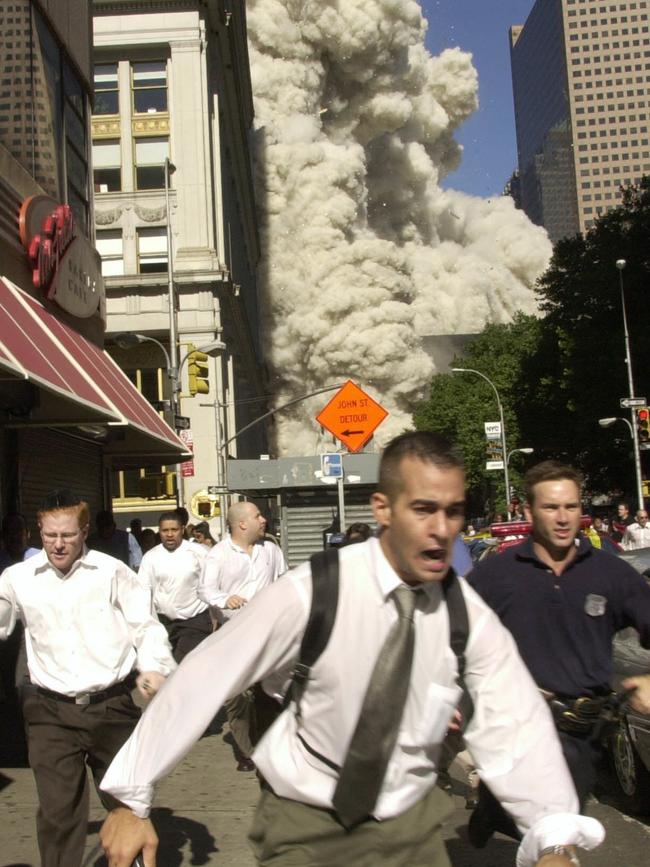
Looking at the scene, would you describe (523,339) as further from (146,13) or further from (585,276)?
(146,13)

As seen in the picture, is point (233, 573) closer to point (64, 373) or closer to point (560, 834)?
point (64, 373)

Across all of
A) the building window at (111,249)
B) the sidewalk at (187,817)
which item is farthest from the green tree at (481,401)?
the sidewalk at (187,817)

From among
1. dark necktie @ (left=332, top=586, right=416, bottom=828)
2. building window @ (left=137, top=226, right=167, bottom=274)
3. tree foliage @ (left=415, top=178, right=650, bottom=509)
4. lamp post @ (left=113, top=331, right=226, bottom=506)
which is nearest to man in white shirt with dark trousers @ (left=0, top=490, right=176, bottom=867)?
dark necktie @ (left=332, top=586, right=416, bottom=828)

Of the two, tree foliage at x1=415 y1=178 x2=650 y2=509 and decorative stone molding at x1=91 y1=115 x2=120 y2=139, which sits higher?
decorative stone molding at x1=91 y1=115 x2=120 y2=139

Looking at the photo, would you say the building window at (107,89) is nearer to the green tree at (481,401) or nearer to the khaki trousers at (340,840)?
the green tree at (481,401)

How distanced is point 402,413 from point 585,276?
2761 centimetres

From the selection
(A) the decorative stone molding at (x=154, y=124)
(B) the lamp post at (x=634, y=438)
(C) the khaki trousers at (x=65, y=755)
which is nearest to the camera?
(C) the khaki trousers at (x=65, y=755)

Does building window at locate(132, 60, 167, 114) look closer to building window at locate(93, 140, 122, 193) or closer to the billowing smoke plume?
building window at locate(93, 140, 122, 193)

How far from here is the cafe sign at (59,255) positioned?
459 inches

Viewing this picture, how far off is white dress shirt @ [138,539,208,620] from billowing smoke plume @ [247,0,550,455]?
48.7 m

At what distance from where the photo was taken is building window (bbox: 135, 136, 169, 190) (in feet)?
130

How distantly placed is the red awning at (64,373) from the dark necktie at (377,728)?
5995mm

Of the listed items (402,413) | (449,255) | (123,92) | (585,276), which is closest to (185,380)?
(123,92)

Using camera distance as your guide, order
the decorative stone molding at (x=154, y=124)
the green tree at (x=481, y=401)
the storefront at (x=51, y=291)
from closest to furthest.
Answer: the storefront at (x=51, y=291) → the decorative stone molding at (x=154, y=124) → the green tree at (x=481, y=401)
